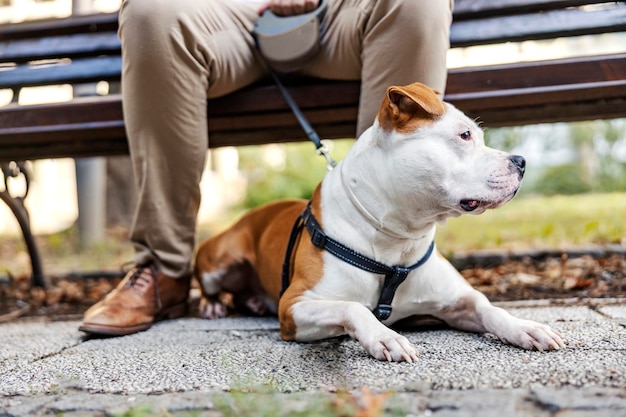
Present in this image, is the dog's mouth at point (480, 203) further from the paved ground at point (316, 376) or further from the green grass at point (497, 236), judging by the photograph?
the green grass at point (497, 236)

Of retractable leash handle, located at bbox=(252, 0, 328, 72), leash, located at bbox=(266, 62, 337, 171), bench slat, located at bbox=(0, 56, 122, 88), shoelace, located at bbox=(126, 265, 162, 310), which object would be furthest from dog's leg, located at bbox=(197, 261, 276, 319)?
bench slat, located at bbox=(0, 56, 122, 88)

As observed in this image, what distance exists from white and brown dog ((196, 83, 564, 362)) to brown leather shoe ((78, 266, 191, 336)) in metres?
0.66

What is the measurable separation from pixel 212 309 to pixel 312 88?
43.5 inches

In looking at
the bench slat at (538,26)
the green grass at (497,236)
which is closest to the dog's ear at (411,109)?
the bench slat at (538,26)

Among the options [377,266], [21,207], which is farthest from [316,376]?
[21,207]

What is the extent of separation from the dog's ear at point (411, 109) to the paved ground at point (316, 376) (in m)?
0.69

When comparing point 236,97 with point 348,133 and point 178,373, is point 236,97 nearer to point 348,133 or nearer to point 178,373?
point 348,133

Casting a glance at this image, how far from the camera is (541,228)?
17.4 ft

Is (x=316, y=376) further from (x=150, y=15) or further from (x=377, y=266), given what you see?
(x=150, y=15)

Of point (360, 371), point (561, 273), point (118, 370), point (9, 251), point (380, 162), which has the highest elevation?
point (380, 162)

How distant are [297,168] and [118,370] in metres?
7.08

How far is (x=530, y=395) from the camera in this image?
1.45m

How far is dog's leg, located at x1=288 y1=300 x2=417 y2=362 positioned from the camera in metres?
1.83

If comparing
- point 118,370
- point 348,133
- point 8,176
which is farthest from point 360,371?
point 8,176
